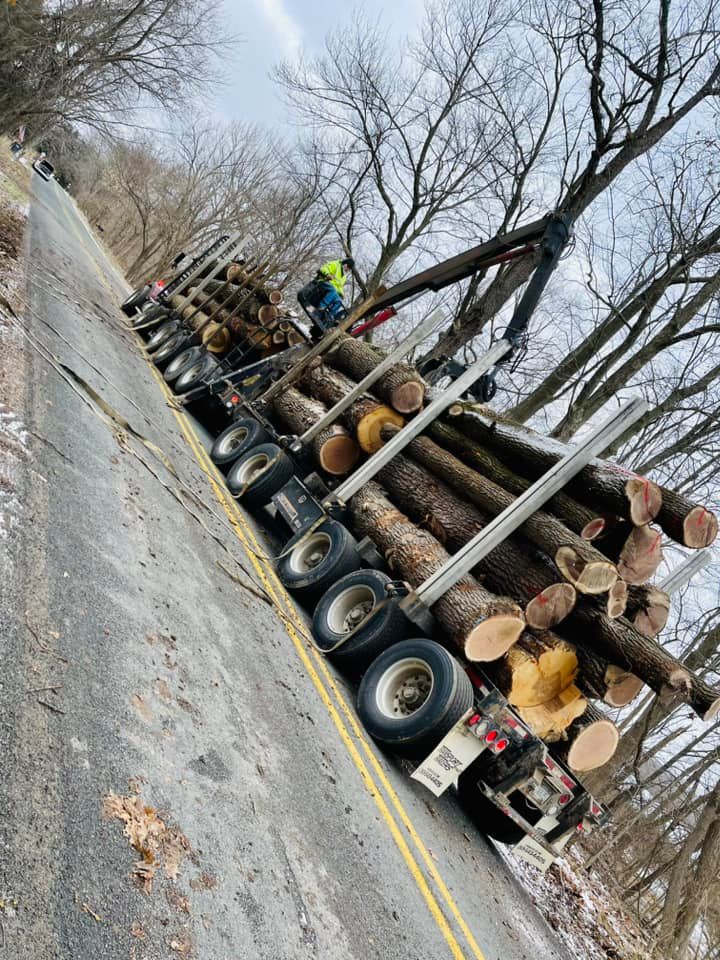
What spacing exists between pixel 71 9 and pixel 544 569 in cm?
1696

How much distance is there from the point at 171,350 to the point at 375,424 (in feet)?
22.6

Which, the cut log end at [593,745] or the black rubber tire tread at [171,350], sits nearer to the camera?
the cut log end at [593,745]

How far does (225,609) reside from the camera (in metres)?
5.55

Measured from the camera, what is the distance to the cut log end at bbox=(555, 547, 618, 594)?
5.91 metres

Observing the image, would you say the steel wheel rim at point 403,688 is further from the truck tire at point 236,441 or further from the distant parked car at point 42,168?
the distant parked car at point 42,168

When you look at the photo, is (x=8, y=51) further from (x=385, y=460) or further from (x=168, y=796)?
(x=168, y=796)

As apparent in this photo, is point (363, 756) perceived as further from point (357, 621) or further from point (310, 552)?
point (310, 552)

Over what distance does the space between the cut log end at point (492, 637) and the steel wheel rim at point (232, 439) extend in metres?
5.50

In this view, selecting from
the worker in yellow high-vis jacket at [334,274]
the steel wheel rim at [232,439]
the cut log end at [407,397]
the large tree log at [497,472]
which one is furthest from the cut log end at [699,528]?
the worker in yellow high-vis jacket at [334,274]

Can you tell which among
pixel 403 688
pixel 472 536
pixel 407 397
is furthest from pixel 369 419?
pixel 403 688

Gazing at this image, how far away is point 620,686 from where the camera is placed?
20.4 ft

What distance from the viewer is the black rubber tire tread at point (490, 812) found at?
598cm

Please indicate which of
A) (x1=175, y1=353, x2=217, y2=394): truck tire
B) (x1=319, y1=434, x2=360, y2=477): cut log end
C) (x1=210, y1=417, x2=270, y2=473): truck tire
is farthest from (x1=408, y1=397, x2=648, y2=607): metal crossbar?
(x1=175, y1=353, x2=217, y2=394): truck tire

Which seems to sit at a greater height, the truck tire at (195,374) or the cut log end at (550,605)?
the cut log end at (550,605)
